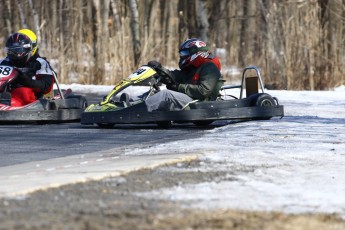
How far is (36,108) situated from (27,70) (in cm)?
77

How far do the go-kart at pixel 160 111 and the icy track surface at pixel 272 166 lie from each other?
31cm

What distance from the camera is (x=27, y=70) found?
52.1 feet

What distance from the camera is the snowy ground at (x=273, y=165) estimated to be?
7148 millimetres

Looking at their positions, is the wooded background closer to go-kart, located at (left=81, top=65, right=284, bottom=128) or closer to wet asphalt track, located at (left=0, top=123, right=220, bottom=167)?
go-kart, located at (left=81, top=65, right=284, bottom=128)

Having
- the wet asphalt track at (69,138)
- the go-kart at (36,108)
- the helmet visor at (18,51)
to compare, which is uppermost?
the helmet visor at (18,51)

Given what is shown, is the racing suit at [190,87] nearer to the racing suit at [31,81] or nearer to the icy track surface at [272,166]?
the icy track surface at [272,166]

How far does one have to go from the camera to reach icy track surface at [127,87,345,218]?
23.4 ft

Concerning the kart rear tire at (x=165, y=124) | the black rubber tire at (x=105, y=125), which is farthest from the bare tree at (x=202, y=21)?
the kart rear tire at (x=165, y=124)

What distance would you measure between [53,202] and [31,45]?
30.2 ft

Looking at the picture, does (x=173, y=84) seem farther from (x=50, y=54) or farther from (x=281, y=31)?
(x=50, y=54)

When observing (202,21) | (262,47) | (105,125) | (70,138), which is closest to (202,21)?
(202,21)

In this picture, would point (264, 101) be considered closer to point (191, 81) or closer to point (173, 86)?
point (191, 81)

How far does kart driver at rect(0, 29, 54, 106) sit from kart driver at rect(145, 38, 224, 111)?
2.04 meters

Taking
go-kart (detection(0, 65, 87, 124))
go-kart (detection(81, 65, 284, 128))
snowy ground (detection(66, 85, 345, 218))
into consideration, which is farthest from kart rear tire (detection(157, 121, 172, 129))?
go-kart (detection(0, 65, 87, 124))
